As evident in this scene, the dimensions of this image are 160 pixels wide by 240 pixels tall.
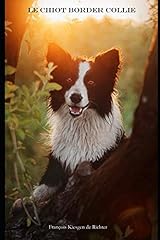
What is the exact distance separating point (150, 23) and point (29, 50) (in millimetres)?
474

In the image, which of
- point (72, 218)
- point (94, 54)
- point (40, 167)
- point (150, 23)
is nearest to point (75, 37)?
point (94, 54)

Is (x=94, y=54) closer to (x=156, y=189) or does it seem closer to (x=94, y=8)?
(x=94, y=8)

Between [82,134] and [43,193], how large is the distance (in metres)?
0.28

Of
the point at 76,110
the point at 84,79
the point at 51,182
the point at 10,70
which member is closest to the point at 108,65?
the point at 84,79

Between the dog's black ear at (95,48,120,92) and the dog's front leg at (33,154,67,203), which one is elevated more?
the dog's black ear at (95,48,120,92)

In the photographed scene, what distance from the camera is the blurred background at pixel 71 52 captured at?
2588mm

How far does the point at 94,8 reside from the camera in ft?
8.54

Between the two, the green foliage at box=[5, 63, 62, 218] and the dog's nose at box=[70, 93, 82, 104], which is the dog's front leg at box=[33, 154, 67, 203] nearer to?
the green foliage at box=[5, 63, 62, 218]

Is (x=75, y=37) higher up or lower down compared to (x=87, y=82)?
higher up

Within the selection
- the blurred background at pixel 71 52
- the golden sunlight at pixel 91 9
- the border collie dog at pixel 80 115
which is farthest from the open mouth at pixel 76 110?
the golden sunlight at pixel 91 9

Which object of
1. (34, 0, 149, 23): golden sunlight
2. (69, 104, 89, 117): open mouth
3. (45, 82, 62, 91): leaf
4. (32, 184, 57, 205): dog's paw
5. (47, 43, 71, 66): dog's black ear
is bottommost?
(32, 184, 57, 205): dog's paw

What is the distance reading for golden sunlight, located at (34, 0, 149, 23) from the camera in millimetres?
2592

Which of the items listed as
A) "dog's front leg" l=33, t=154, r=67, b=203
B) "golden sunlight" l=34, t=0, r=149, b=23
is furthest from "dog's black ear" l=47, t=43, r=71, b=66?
"dog's front leg" l=33, t=154, r=67, b=203

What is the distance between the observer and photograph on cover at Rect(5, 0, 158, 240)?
2.58m
